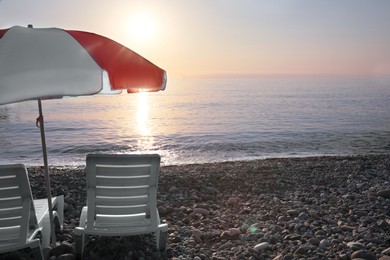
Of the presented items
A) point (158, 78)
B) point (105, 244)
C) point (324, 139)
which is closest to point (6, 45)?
point (158, 78)

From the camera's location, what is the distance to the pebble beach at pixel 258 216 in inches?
221

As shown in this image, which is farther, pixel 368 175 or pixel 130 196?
pixel 368 175

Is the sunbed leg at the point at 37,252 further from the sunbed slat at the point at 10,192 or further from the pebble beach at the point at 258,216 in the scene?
the sunbed slat at the point at 10,192

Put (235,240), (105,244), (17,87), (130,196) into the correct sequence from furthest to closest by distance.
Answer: (235,240), (105,244), (130,196), (17,87)

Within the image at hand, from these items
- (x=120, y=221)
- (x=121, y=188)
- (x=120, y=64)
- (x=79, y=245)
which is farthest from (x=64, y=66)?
(x=79, y=245)

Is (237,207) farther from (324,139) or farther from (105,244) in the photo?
(324,139)

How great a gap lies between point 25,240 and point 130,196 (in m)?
1.30

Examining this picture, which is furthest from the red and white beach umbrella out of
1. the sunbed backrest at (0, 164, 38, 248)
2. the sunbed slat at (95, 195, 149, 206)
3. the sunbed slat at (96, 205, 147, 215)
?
the sunbed slat at (96, 205, 147, 215)

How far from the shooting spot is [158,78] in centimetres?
447

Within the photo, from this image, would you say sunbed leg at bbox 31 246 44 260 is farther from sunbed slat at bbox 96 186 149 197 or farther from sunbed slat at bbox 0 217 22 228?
sunbed slat at bbox 96 186 149 197

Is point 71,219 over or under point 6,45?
under

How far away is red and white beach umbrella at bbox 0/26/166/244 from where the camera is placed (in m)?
3.76

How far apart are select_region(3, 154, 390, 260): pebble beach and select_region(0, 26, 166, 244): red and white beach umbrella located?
2.41m

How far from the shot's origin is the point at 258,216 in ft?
24.7
